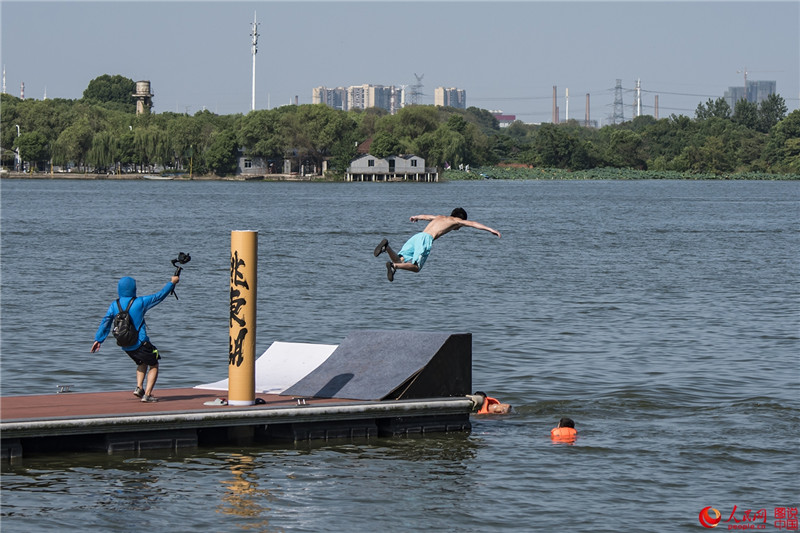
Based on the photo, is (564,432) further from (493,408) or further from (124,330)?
(124,330)

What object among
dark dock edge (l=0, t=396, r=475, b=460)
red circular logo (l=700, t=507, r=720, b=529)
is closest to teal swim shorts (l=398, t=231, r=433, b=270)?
dark dock edge (l=0, t=396, r=475, b=460)

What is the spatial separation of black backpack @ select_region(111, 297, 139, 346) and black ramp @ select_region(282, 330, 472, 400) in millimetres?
2650

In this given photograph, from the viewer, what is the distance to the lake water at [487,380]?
14.2 metres

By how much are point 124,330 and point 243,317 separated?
159 centimetres

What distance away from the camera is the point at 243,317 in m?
15.8

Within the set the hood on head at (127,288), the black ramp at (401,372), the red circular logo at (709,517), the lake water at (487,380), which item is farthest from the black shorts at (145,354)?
the red circular logo at (709,517)

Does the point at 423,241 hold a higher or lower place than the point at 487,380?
higher

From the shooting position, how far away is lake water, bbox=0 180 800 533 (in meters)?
14.2

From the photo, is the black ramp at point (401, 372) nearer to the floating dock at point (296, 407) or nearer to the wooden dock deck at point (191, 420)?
the floating dock at point (296, 407)

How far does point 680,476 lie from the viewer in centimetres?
1584

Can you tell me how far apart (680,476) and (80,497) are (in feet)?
25.6

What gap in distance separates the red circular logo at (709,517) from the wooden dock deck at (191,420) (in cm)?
415

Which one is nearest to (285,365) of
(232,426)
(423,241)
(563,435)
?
(423,241)

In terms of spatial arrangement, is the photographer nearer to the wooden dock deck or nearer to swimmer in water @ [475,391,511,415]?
the wooden dock deck
